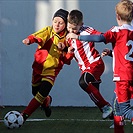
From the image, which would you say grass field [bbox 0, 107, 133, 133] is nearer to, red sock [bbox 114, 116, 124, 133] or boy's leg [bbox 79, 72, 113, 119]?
boy's leg [bbox 79, 72, 113, 119]

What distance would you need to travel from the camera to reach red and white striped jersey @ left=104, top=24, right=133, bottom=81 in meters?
6.12

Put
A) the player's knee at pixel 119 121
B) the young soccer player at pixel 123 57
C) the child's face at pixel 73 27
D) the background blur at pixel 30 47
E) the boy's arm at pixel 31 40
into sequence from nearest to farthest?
the young soccer player at pixel 123 57 → the player's knee at pixel 119 121 → the boy's arm at pixel 31 40 → the child's face at pixel 73 27 → the background blur at pixel 30 47

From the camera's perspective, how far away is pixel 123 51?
6.16 metres

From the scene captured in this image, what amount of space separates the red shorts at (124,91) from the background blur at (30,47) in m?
4.35

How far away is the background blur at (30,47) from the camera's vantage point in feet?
34.4

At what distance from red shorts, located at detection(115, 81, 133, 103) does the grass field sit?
1.12m

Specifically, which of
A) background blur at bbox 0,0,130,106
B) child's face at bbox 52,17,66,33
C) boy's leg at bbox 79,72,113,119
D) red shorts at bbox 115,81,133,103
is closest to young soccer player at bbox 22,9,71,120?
child's face at bbox 52,17,66,33

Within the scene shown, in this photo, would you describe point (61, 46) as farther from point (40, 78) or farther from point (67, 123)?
point (67, 123)

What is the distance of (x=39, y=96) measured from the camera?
7531mm

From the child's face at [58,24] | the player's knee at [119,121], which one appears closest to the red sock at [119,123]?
the player's knee at [119,121]

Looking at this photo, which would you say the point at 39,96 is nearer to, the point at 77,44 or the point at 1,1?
the point at 77,44

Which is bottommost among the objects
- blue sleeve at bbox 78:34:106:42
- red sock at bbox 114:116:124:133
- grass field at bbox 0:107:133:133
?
grass field at bbox 0:107:133:133

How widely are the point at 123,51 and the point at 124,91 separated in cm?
42

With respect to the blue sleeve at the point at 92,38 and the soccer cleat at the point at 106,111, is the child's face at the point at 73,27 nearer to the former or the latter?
the soccer cleat at the point at 106,111
